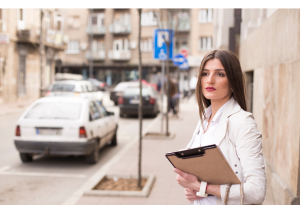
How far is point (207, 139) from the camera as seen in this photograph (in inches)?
85.9

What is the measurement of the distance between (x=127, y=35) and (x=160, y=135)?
132ft

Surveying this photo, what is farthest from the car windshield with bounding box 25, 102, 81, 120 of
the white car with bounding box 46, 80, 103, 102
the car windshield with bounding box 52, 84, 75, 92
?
the car windshield with bounding box 52, 84, 75, 92

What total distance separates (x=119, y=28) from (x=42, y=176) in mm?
44142

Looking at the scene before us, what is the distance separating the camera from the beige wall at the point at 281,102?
309 cm

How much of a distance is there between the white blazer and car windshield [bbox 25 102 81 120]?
6.06m

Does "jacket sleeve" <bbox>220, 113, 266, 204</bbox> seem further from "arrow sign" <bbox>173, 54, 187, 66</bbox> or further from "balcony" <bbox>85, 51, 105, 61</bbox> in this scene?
"balcony" <bbox>85, 51, 105, 61</bbox>

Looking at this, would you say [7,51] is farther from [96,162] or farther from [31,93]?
[96,162]

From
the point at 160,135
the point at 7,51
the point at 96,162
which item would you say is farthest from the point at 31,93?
the point at 96,162

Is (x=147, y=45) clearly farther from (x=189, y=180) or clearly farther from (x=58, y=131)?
(x=189, y=180)

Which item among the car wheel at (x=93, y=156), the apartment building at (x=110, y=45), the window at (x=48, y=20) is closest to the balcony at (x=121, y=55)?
the apartment building at (x=110, y=45)

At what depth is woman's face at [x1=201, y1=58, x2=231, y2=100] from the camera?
2.15 m

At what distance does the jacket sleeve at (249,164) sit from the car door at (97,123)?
6204mm

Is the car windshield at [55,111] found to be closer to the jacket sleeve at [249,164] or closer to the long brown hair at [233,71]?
the long brown hair at [233,71]

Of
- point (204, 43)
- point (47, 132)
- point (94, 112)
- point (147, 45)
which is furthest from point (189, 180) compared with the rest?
point (147, 45)
